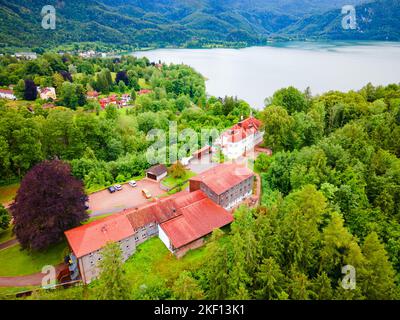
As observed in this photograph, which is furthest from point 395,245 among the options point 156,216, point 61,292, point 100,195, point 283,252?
point 100,195

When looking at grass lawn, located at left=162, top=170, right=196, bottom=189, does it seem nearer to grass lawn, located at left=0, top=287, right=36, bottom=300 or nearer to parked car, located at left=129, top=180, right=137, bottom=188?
→ parked car, located at left=129, top=180, right=137, bottom=188

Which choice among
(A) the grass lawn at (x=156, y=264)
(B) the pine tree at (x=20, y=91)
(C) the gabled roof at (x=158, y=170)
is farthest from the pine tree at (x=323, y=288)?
(B) the pine tree at (x=20, y=91)

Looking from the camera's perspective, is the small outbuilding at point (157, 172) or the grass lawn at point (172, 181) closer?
the grass lawn at point (172, 181)

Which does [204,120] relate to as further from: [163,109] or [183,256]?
[183,256]

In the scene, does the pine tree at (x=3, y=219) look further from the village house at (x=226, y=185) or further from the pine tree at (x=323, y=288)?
the pine tree at (x=323, y=288)

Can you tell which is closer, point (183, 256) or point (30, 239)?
point (30, 239)
